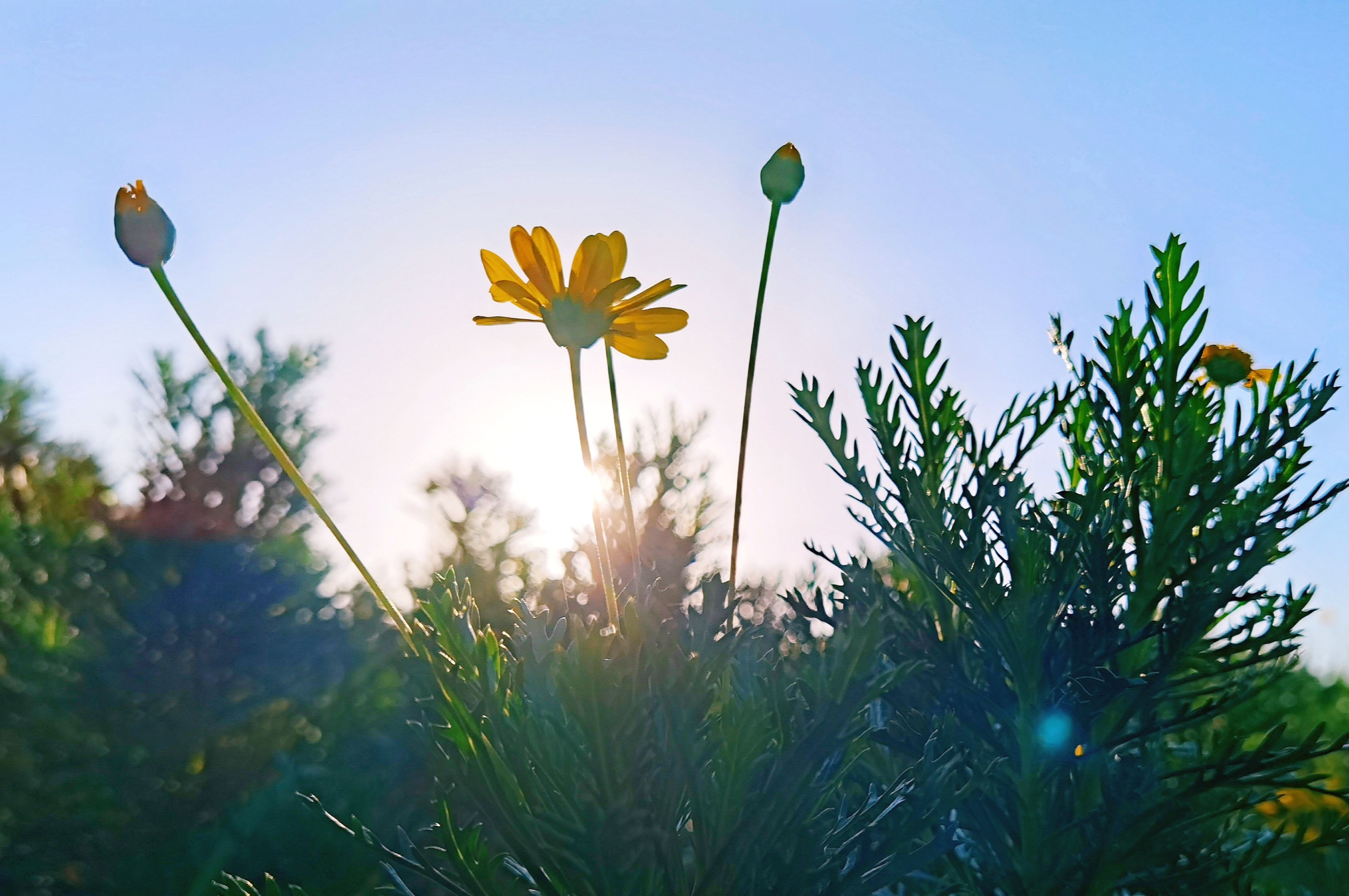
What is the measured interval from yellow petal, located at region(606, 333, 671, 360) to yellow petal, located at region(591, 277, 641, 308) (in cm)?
6

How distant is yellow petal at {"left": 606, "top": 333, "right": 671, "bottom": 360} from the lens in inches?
37.6

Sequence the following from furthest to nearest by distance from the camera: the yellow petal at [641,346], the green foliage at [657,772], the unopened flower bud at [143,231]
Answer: the yellow petal at [641,346] → the unopened flower bud at [143,231] → the green foliage at [657,772]

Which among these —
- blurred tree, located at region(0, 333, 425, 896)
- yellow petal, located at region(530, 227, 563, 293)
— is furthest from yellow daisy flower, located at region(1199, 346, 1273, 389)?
blurred tree, located at region(0, 333, 425, 896)

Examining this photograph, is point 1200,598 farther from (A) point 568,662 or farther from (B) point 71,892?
(B) point 71,892

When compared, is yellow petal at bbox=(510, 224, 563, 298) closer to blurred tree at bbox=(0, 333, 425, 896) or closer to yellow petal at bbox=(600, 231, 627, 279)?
yellow petal at bbox=(600, 231, 627, 279)

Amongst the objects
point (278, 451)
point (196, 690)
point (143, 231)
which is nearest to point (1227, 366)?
point (278, 451)

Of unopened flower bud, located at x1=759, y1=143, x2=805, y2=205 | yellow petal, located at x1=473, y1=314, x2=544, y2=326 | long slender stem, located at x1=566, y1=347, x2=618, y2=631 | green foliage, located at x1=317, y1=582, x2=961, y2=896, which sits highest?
unopened flower bud, located at x1=759, y1=143, x2=805, y2=205

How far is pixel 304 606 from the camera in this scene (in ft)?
21.4

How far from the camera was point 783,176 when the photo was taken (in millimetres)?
1008

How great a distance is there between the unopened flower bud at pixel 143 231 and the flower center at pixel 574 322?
41 centimetres

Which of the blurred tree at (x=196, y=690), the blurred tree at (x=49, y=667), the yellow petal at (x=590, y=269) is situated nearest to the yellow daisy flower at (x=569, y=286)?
the yellow petal at (x=590, y=269)

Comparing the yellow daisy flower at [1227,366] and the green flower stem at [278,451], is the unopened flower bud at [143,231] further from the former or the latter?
the yellow daisy flower at [1227,366]

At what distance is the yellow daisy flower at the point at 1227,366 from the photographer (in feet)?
3.31

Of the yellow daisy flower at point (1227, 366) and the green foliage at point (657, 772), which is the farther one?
the yellow daisy flower at point (1227, 366)
